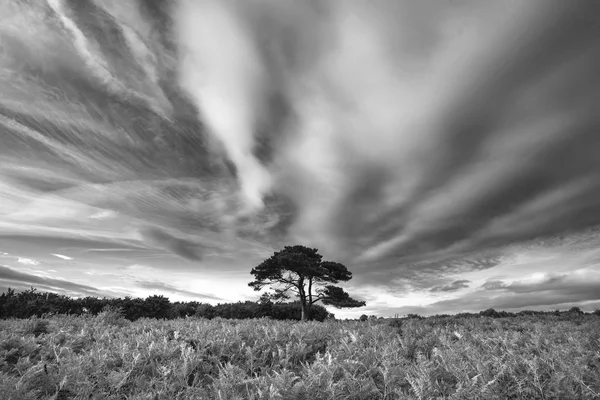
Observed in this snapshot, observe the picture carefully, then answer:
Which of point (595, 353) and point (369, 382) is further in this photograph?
point (595, 353)

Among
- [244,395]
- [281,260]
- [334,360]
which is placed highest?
[281,260]

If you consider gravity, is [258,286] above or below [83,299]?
above

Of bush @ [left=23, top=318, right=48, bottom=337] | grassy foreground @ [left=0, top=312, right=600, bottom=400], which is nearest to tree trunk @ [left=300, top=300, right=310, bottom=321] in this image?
bush @ [left=23, top=318, right=48, bottom=337]

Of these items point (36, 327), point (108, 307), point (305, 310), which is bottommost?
point (36, 327)

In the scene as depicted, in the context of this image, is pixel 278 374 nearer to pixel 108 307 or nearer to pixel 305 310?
pixel 108 307

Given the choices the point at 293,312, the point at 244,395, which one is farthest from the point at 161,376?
the point at 293,312

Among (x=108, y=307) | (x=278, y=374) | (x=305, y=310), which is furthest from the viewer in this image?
(x=305, y=310)

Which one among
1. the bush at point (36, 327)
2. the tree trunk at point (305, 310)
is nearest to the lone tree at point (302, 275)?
the tree trunk at point (305, 310)

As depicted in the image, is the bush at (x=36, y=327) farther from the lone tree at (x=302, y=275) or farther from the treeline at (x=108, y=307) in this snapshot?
the lone tree at (x=302, y=275)

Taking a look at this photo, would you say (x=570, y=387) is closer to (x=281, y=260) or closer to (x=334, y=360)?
(x=334, y=360)

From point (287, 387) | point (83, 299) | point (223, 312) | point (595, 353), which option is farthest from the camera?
point (223, 312)

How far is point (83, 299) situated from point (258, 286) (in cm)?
1938

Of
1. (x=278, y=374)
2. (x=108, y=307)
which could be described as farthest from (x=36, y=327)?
(x=278, y=374)

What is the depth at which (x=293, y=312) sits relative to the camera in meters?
40.3
